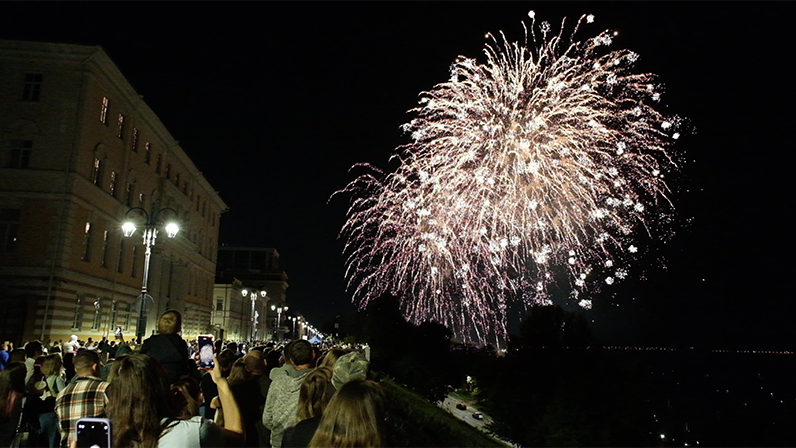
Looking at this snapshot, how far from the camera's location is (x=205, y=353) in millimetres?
4594

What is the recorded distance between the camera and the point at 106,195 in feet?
110

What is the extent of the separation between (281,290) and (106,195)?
355 feet

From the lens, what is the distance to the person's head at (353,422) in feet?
9.23

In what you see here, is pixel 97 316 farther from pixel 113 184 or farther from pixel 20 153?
pixel 20 153

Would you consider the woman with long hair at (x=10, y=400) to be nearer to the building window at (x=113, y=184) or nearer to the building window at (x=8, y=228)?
the building window at (x=8, y=228)

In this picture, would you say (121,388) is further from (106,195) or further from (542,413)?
(542,413)

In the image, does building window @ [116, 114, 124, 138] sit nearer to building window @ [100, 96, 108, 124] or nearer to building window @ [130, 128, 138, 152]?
building window @ [100, 96, 108, 124]

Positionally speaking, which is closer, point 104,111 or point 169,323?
point 169,323

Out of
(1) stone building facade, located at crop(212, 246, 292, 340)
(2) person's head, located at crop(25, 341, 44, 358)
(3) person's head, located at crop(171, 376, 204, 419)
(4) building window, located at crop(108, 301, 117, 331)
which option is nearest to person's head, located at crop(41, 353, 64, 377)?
(2) person's head, located at crop(25, 341, 44, 358)

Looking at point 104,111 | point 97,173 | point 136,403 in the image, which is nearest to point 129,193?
point 97,173

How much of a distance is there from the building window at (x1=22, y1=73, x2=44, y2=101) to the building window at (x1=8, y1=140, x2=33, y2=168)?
2.24m

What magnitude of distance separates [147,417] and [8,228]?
101ft

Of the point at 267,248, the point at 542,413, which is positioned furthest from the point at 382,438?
the point at 267,248

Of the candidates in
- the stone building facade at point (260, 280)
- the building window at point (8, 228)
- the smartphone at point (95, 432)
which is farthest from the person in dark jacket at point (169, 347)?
the stone building facade at point (260, 280)
